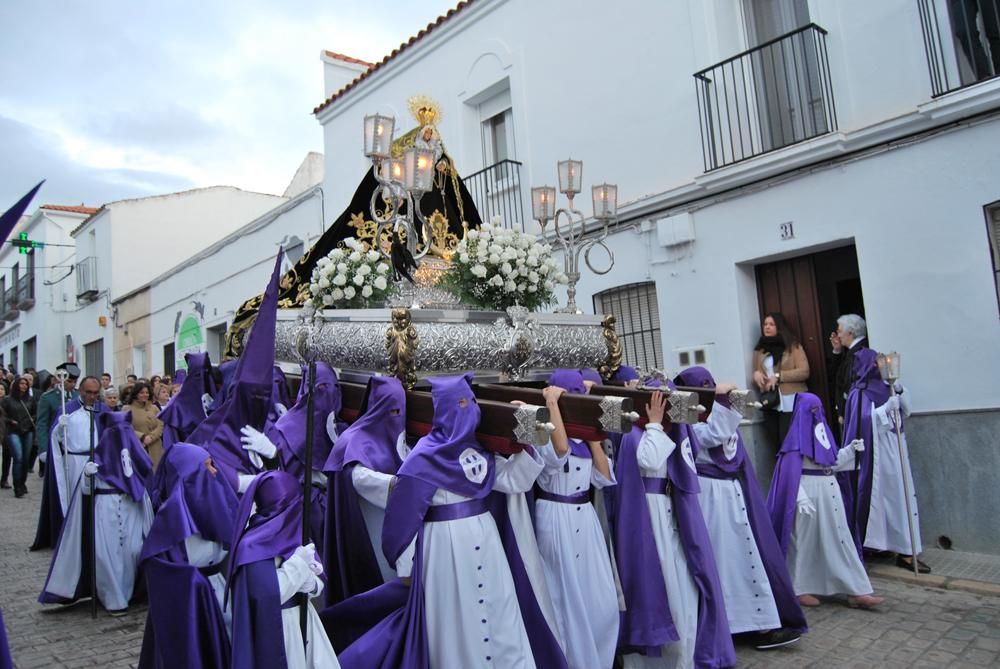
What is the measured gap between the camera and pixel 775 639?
4.15m

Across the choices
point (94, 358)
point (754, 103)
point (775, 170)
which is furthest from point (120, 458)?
point (94, 358)

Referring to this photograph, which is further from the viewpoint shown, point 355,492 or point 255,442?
point 255,442

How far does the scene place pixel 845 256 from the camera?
7.02 m

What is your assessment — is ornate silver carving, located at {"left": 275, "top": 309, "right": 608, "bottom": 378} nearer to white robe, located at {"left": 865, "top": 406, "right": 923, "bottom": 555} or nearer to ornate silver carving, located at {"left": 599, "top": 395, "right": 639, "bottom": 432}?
ornate silver carving, located at {"left": 599, "top": 395, "right": 639, "bottom": 432}

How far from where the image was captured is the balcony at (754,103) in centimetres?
740

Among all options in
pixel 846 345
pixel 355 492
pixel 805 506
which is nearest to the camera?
pixel 355 492

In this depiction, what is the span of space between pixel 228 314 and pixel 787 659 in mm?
13168

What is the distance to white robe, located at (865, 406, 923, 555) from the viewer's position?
18.9 ft

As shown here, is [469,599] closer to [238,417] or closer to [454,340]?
[238,417]

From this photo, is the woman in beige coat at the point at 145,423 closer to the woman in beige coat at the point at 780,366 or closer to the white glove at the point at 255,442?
the white glove at the point at 255,442

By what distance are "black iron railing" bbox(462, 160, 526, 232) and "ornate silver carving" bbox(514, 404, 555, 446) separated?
6768 millimetres

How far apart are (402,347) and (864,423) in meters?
3.74

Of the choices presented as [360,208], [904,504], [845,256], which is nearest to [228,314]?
[360,208]

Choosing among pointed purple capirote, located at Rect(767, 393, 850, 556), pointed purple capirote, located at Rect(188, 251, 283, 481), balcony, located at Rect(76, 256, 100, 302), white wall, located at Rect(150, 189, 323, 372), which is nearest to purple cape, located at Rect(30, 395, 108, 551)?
pointed purple capirote, located at Rect(188, 251, 283, 481)
